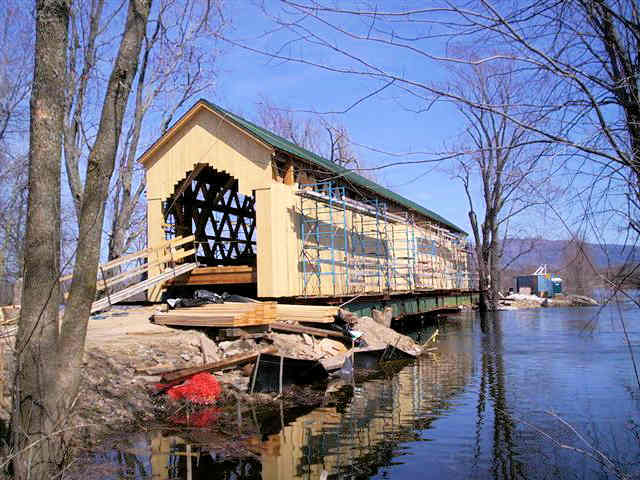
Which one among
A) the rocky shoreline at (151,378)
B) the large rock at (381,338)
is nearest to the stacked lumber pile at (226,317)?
the rocky shoreline at (151,378)

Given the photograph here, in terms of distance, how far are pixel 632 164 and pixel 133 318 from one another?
42.6 ft

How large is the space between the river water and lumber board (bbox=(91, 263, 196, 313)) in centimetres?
571

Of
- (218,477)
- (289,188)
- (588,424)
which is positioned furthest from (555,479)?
(289,188)

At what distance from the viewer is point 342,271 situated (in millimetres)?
20484

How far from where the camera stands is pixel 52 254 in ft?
15.5

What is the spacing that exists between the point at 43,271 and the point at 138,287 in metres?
10.5

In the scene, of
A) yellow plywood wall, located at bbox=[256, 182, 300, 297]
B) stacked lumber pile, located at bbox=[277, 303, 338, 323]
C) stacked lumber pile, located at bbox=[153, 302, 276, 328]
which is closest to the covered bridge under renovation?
yellow plywood wall, located at bbox=[256, 182, 300, 297]

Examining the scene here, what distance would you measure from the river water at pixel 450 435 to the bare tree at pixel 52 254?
60.8 inches

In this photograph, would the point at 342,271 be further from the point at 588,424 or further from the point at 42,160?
the point at 42,160

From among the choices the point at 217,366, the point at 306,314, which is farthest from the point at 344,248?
the point at 217,366

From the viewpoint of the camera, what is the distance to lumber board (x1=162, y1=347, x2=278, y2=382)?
388 inches

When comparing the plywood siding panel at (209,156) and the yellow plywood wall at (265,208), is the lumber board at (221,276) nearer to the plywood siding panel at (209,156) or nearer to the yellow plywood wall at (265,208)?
the yellow plywood wall at (265,208)

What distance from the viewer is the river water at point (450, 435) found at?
261 inches

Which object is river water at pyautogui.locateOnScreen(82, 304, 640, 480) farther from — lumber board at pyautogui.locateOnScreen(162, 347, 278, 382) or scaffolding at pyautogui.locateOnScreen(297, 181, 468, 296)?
scaffolding at pyautogui.locateOnScreen(297, 181, 468, 296)
